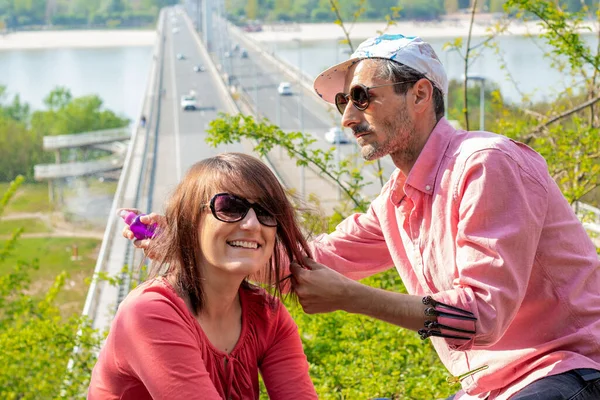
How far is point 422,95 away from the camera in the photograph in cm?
212

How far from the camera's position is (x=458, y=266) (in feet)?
6.34

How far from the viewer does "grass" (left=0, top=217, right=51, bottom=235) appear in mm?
36312

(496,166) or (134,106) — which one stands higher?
(496,166)

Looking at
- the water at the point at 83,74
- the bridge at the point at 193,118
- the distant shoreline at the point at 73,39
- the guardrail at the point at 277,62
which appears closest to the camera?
the bridge at the point at 193,118

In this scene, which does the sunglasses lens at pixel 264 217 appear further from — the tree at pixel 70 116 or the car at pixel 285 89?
the tree at pixel 70 116

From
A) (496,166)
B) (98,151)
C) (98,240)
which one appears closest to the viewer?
(496,166)

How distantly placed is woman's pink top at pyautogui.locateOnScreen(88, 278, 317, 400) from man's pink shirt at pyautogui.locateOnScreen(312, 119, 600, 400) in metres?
0.38

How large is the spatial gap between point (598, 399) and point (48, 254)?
3212cm

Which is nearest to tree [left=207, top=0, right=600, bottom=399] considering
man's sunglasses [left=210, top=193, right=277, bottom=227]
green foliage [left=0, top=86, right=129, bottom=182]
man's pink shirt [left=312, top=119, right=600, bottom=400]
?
man's pink shirt [left=312, top=119, right=600, bottom=400]

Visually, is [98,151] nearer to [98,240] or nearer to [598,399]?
[98,240]

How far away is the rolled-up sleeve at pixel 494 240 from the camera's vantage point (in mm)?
1867

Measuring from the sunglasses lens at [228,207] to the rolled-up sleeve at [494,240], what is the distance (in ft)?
1.51

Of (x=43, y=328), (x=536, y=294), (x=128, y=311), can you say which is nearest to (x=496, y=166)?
(x=536, y=294)

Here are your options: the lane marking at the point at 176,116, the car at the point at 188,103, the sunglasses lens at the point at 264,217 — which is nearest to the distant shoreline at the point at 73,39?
the lane marking at the point at 176,116
